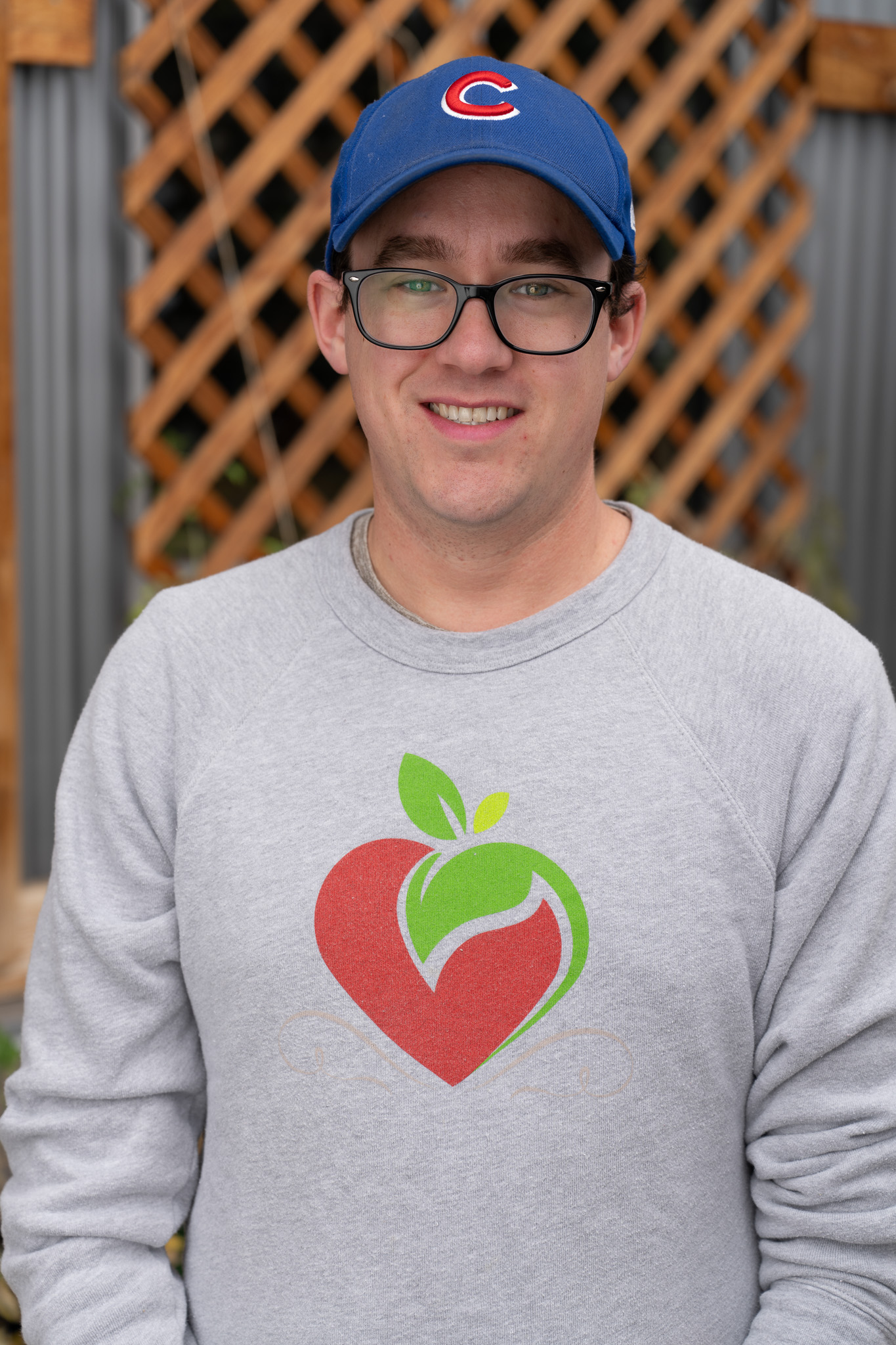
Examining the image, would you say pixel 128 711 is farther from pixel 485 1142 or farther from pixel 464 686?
pixel 485 1142

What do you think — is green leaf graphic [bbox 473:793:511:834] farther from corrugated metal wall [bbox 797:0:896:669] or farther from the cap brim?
corrugated metal wall [bbox 797:0:896:669]

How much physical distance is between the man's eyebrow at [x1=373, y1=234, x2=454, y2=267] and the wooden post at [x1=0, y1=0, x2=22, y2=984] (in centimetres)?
130

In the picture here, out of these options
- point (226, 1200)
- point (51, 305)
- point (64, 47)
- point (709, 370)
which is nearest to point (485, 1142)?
point (226, 1200)

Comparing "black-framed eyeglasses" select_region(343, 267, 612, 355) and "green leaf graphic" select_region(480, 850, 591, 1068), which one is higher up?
"black-framed eyeglasses" select_region(343, 267, 612, 355)

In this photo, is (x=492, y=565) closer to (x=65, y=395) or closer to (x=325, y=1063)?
(x=325, y=1063)

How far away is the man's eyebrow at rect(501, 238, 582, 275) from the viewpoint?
Result: 84cm

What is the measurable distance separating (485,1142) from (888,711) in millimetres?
381

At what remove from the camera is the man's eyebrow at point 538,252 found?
836mm

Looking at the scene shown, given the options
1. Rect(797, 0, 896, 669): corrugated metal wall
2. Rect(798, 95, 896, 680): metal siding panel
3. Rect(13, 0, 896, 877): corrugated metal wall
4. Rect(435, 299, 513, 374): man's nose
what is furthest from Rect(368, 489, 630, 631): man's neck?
Rect(798, 95, 896, 680): metal siding panel

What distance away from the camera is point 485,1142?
0.78 m

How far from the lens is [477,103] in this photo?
84cm

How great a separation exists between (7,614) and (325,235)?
2.80 ft

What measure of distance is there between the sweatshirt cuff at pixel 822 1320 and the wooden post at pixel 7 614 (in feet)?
5.06

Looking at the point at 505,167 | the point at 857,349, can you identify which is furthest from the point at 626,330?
the point at 857,349
